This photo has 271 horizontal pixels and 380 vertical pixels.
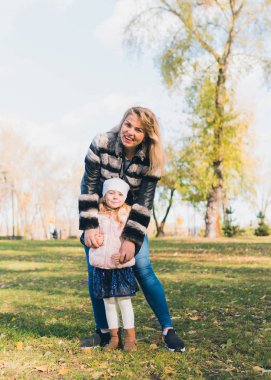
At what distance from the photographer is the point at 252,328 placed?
5375 mm

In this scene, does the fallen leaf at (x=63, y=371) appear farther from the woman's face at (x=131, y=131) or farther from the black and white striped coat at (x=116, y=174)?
the woman's face at (x=131, y=131)

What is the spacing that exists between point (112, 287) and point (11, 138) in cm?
4189

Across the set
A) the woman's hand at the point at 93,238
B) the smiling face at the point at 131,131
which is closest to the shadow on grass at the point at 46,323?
the woman's hand at the point at 93,238

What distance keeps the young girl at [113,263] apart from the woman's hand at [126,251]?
4cm

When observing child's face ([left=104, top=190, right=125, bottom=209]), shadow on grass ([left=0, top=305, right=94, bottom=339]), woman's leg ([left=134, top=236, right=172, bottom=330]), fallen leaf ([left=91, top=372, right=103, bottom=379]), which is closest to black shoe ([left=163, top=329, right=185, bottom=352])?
woman's leg ([left=134, top=236, right=172, bottom=330])

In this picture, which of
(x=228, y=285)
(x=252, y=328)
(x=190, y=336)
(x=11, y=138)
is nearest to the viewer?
(x=190, y=336)

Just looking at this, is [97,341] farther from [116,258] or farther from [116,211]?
[116,211]

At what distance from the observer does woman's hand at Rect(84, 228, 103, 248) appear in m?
4.21

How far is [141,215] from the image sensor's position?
436 cm

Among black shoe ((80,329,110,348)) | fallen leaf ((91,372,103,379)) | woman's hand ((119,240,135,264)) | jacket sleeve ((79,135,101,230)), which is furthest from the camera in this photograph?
black shoe ((80,329,110,348))

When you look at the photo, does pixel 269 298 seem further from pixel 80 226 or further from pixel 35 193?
pixel 35 193

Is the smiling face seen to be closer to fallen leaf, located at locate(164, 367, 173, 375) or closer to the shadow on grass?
fallen leaf, located at locate(164, 367, 173, 375)

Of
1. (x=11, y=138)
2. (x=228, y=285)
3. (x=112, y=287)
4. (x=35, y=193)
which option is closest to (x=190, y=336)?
(x=112, y=287)

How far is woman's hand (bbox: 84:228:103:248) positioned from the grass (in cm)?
92
